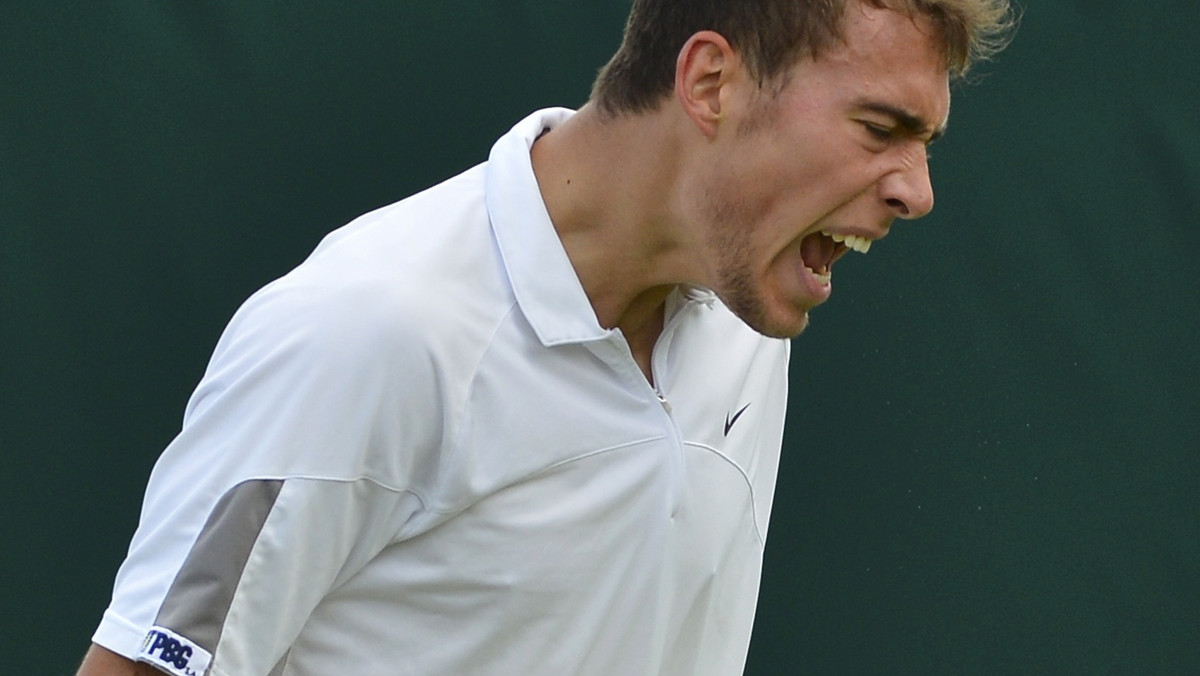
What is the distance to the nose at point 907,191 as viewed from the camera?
63.5 inches

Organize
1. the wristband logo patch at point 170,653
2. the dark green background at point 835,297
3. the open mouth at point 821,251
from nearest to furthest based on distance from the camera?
the wristband logo patch at point 170,653 → the open mouth at point 821,251 → the dark green background at point 835,297

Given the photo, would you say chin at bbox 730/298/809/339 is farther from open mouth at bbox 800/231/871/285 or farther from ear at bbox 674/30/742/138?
ear at bbox 674/30/742/138

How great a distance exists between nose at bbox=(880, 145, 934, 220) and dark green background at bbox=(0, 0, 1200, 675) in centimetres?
85

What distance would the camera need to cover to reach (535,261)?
5.30 feet

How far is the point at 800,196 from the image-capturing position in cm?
161

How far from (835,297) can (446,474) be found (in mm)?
1102

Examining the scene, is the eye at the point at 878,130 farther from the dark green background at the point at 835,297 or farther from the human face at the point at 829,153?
the dark green background at the point at 835,297

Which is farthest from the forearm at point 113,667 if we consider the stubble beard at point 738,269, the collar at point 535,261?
the stubble beard at point 738,269

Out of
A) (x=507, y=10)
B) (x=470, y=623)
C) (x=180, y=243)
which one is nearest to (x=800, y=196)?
(x=470, y=623)

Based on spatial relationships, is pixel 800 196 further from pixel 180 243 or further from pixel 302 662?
pixel 180 243

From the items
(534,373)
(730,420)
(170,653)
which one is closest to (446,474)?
(534,373)

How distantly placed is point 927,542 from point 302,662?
4.22ft

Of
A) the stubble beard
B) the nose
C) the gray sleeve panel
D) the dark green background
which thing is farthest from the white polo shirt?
the dark green background

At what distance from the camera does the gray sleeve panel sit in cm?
140
